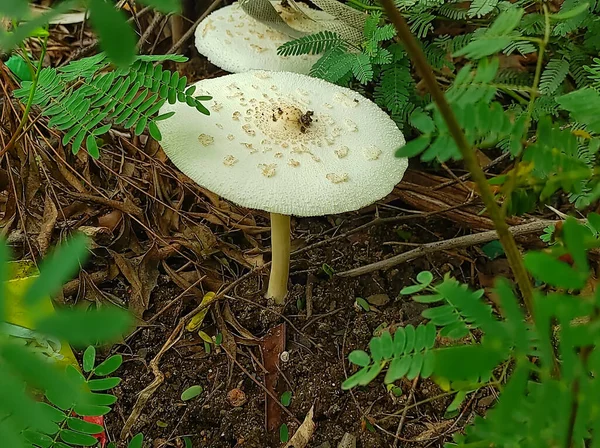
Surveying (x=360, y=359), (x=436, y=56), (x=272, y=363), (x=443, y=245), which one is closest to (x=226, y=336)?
(x=272, y=363)

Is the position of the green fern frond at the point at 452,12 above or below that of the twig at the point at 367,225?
above

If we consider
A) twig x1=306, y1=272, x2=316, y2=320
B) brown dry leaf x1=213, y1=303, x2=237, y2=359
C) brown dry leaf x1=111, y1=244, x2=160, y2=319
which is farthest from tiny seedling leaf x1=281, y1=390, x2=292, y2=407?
brown dry leaf x1=111, y1=244, x2=160, y2=319

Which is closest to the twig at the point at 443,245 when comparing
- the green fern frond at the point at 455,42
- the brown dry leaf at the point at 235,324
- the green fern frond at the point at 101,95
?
the brown dry leaf at the point at 235,324

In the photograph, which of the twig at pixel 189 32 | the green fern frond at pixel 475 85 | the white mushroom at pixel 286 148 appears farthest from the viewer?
the twig at pixel 189 32

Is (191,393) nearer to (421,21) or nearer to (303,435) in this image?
(303,435)

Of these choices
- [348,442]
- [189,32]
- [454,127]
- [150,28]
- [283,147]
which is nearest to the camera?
[454,127]

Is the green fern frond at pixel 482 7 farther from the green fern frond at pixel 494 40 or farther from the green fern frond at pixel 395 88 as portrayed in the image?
the green fern frond at pixel 494 40

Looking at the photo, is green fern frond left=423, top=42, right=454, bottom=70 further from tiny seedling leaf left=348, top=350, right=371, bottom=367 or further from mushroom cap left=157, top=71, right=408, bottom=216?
tiny seedling leaf left=348, top=350, right=371, bottom=367
